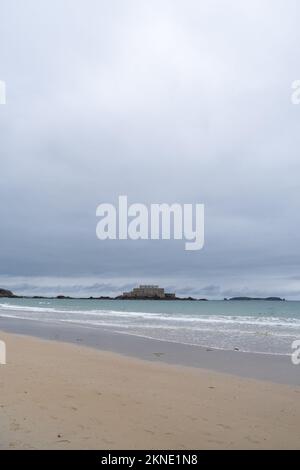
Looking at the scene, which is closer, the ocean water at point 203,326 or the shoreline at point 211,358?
the shoreline at point 211,358

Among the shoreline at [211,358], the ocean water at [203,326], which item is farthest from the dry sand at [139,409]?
the ocean water at [203,326]

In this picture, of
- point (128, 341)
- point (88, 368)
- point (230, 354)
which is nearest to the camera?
point (88, 368)

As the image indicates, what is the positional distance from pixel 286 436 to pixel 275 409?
1477 mm

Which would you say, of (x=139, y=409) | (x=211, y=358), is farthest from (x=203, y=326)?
(x=139, y=409)

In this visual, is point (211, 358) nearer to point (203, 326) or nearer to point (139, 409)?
point (139, 409)

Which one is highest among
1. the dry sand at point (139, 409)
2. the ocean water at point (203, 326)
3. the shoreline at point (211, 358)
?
the dry sand at point (139, 409)

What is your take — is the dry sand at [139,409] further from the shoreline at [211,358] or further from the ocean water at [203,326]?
the ocean water at [203,326]

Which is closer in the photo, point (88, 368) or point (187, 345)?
point (88, 368)

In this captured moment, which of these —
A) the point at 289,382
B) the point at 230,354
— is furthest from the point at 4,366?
the point at 230,354

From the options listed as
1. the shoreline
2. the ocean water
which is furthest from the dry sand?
the ocean water

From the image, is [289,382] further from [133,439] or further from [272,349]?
[272,349]

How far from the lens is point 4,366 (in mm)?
9805

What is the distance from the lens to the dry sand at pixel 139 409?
5.29m

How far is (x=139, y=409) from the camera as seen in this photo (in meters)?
6.71
